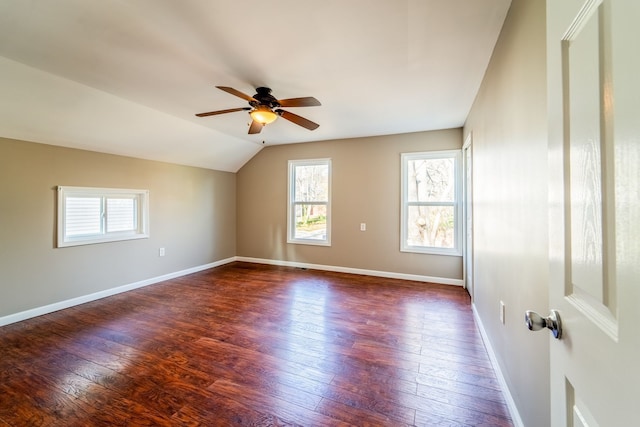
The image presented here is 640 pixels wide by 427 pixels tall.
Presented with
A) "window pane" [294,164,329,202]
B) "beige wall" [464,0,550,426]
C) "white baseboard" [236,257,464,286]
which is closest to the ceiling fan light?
"beige wall" [464,0,550,426]

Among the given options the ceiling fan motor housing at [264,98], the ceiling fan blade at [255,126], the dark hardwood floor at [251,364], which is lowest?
the dark hardwood floor at [251,364]

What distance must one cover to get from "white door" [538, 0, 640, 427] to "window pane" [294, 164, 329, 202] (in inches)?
176

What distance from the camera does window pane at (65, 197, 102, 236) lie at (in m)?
3.46

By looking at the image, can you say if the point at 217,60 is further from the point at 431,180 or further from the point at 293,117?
the point at 431,180

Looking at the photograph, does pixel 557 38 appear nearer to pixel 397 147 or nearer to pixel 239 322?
pixel 239 322

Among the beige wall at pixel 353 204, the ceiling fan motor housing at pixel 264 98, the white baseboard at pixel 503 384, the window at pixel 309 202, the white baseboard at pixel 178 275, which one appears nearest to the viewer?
the white baseboard at pixel 503 384

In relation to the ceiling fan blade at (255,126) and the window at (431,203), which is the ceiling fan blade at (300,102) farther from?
the window at (431,203)

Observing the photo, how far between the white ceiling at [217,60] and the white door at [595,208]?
140 cm

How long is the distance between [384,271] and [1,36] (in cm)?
488

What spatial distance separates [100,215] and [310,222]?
3267 mm

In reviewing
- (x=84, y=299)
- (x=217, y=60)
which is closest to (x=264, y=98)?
(x=217, y=60)

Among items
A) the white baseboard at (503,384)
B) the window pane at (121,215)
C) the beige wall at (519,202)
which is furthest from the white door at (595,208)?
the window pane at (121,215)

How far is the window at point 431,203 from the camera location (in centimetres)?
430

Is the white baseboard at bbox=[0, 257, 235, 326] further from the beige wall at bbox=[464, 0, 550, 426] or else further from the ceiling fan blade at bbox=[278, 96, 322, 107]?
the beige wall at bbox=[464, 0, 550, 426]
